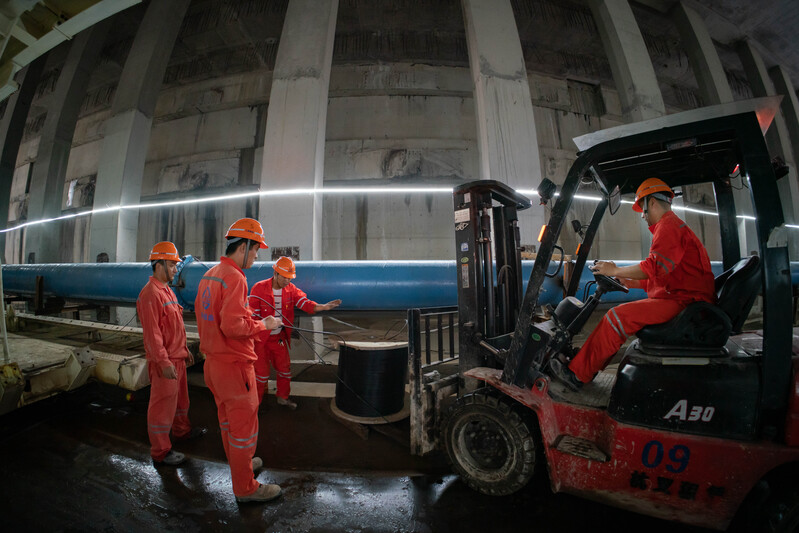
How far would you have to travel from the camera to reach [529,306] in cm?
188

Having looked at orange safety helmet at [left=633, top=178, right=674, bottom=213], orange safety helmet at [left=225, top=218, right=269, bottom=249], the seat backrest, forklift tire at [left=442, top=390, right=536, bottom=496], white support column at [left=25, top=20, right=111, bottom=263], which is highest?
white support column at [left=25, top=20, right=111, bottom=263]

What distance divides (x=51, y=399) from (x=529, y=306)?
5379mm

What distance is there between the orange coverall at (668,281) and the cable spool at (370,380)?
6.53 ft

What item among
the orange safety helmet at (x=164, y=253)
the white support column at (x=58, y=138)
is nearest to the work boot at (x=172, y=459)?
the orange safety helmet at (x=164, y=253)

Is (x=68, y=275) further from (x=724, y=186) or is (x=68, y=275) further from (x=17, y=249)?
(x=17, y=249)

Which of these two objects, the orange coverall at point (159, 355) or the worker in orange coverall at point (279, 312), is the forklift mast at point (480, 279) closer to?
the worker in orange coverall at point (279, 312)

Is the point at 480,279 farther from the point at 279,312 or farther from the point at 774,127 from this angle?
the point at 774,127

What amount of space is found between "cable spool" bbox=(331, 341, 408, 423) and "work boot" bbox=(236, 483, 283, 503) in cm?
103

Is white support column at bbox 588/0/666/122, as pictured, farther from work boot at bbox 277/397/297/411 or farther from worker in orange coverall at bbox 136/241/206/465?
worker in orange coverall at bbox 136/241/206/465

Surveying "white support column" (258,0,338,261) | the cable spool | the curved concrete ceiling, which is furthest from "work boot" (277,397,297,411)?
the curved concrete ceiling

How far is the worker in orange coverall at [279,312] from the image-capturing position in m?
3.34

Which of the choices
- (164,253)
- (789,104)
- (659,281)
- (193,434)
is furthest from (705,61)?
(193,434)

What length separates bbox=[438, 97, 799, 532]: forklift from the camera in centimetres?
133

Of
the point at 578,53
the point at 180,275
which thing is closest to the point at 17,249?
the point at 180,275
